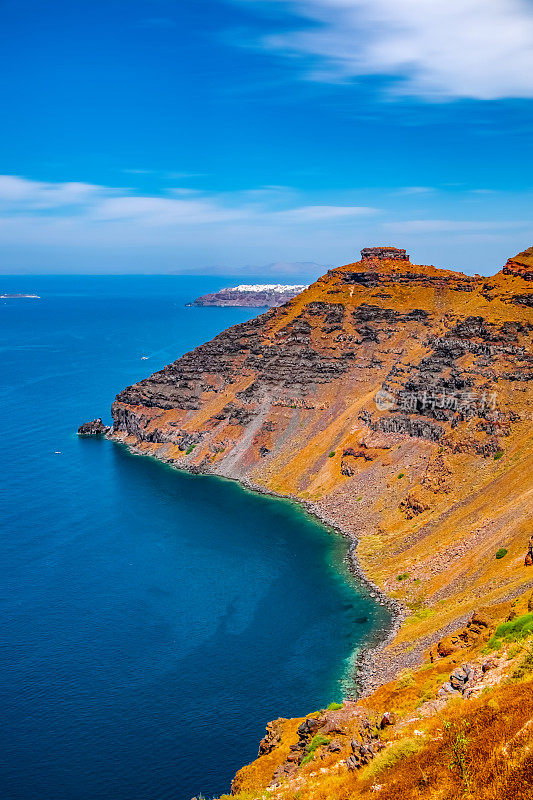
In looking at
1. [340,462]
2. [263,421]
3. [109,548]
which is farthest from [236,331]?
[109,548]

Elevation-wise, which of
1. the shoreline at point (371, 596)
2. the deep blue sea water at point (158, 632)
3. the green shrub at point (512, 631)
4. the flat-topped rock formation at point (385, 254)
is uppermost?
the flat-topped rock formation at point (385, 254)

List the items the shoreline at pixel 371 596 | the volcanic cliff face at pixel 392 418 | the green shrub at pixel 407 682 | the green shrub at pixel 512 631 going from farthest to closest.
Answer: the volcanic cliff face at pixel 392 418, the shoreline at pixel 371 596, the green shrub at pixel 407 682, the green shrub at pixel 512 631

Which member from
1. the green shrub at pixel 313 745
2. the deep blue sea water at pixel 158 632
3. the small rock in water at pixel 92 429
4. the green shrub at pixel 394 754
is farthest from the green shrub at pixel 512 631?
the small rock in water at pixel 92 429

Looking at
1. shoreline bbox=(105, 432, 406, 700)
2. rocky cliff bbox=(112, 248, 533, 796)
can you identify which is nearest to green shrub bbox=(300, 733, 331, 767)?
shoreline bbox=(105, 432, 406, 700)

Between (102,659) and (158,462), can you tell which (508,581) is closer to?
(102,659)

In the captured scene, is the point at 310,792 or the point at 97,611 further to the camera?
the point at 97,611

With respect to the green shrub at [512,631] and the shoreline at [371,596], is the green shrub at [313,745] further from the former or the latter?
the shoreline at [371,596]

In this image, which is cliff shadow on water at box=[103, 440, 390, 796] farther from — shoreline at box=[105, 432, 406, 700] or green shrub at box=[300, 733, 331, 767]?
green shrub at box=[300, 733, 331, 767]
